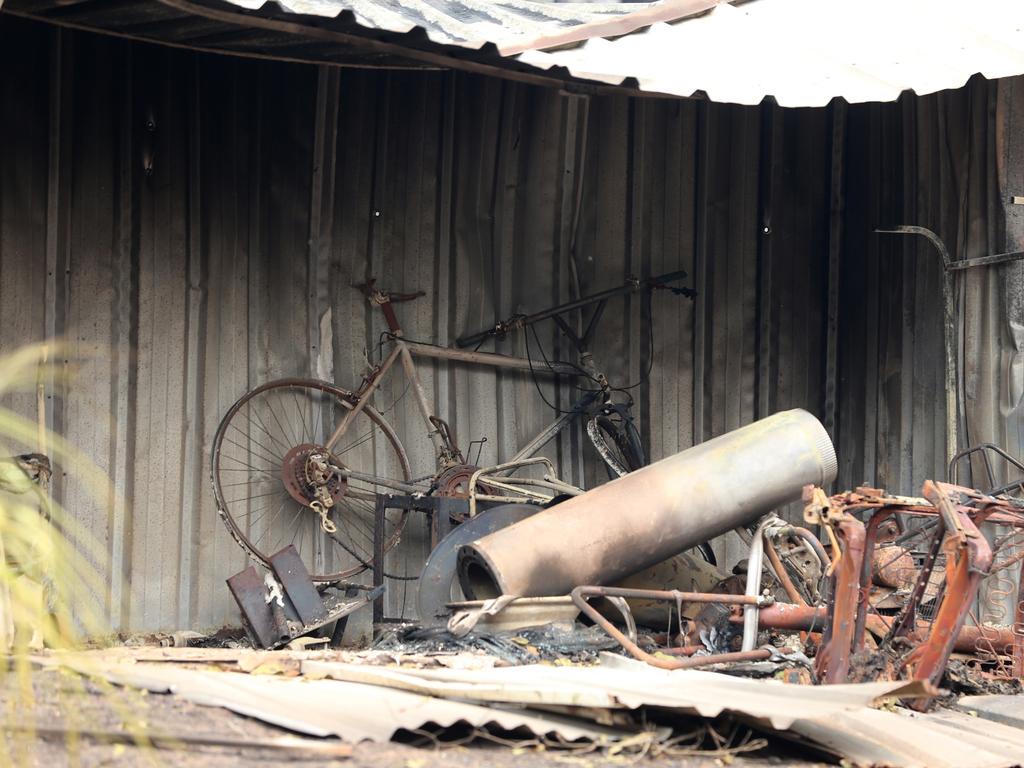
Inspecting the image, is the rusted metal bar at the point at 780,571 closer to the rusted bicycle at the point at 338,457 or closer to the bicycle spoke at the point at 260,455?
the rusted bicycle at the point at 338,457

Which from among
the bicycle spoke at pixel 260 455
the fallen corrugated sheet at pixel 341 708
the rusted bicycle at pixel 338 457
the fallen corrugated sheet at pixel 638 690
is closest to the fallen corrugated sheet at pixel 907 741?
the fallen corrugated sheet at pixel 638 690

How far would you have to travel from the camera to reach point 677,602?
573 cm

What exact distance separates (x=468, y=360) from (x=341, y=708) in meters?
4.45

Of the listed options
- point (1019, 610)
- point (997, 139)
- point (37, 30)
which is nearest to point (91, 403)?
point (37, 30)

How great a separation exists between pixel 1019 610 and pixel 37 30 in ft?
19.0

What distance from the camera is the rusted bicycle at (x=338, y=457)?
7.79m

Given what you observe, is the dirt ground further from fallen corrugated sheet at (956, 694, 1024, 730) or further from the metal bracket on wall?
the metal bracket on wall

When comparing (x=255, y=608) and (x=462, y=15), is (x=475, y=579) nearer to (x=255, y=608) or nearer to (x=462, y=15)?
(x=255, y=608)

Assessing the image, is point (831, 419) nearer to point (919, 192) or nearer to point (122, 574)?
point (919, 192)

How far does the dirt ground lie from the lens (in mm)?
3600

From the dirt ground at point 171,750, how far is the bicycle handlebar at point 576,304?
459 cm

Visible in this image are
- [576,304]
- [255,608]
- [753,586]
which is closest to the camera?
[753,586]

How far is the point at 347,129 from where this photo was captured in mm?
8086

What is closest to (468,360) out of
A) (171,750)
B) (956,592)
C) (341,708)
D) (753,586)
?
(753,586)
